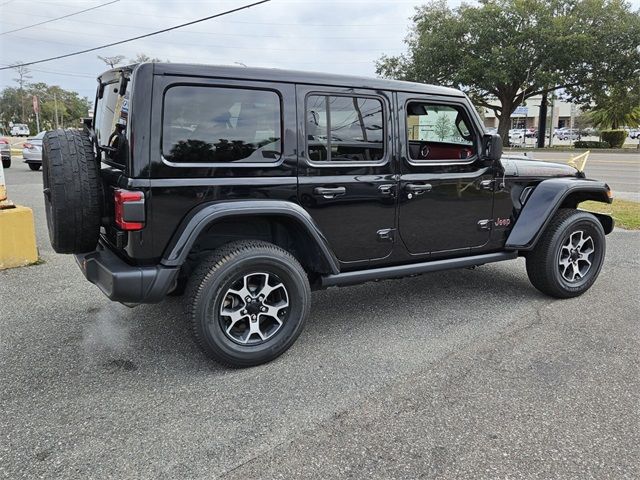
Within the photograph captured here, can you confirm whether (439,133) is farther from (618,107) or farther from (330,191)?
(618,107)

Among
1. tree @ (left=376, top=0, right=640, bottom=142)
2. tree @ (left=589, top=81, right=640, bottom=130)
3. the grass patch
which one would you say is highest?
tree @ (left=376, top=0, right=640, bottom=142)

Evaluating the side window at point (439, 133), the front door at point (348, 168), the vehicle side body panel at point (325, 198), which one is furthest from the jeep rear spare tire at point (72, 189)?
the side window at point (439, 133)

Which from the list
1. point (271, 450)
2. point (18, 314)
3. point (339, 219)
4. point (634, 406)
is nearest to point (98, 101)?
point (18, 314)

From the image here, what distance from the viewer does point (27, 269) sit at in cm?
530

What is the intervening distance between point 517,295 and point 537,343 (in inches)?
44.9

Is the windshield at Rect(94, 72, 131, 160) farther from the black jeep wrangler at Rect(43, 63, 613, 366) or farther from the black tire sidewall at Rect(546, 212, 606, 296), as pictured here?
the black tire sidewall at Rect(546, 212, 606, 296)

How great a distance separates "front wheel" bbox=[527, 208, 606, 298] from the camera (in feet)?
14.4

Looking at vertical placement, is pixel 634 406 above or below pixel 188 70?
below

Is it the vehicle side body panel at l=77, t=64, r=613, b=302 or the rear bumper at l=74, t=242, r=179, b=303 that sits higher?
the vehicle side body panel at l=77, t=64, r=613, b=302

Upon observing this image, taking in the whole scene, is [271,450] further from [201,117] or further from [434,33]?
[434,33]

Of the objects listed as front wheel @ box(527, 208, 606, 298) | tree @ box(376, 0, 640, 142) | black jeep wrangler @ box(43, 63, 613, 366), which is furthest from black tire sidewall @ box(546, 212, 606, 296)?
tree @ box(376, 0, 640, 142)

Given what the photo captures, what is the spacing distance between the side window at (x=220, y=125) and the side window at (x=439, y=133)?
118 cm

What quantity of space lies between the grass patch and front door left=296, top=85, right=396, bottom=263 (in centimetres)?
569

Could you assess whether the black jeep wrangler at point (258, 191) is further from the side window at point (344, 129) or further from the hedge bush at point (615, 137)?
the hedge bush at point (615, 137)
